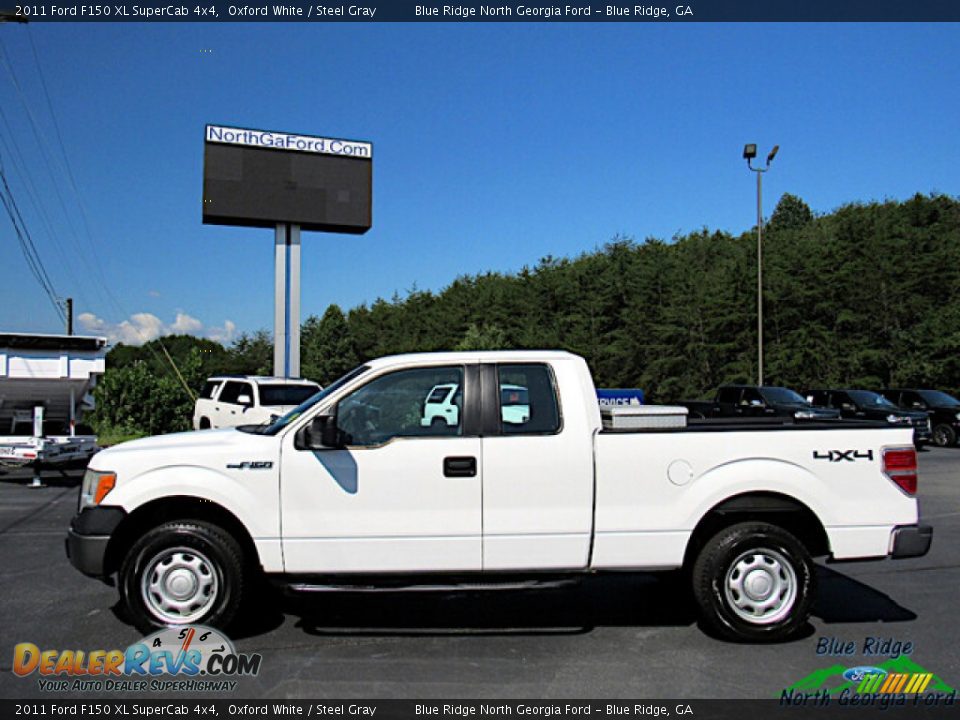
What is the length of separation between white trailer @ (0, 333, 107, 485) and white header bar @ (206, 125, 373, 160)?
1466 centimetres

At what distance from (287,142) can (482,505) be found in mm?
24347

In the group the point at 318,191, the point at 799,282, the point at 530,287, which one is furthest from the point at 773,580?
the point at 530,287

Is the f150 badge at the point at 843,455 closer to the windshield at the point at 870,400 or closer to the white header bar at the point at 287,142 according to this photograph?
the windshield at the point at 870,400

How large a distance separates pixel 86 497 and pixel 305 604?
184cm

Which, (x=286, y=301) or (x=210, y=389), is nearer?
(x=210, y=389)

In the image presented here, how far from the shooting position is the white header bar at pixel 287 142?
2633 cm

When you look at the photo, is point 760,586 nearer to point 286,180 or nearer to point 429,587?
point 429,587

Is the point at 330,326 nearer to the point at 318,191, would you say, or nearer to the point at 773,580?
the point at 318,191

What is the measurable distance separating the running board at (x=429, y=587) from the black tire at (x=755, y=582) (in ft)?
3.04

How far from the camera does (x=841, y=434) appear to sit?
208 inches

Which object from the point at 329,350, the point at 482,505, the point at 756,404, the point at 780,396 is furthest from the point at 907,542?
the point at 329,350

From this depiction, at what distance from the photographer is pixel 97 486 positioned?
5199 millimetres

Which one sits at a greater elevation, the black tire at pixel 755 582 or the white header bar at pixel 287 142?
the white header bar at pixel 287 142

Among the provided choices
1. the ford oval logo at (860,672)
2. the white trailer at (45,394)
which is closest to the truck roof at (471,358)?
the ford oval logo at (860,672)
